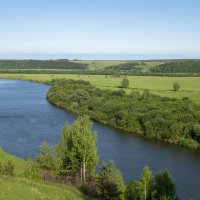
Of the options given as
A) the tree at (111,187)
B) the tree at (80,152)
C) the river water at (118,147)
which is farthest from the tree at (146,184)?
the river water at (118,147)

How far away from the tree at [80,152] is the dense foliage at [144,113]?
24678 millimetres

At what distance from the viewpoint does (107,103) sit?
233ft

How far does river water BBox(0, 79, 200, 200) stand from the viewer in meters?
36.8

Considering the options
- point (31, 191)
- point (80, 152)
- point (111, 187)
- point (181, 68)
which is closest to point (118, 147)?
point (80, 152)

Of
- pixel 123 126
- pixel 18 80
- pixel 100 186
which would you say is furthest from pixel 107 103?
pixel 18 80

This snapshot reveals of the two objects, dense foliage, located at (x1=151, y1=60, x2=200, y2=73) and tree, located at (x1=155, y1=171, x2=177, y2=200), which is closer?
tree, located at (x1=155, y1=171, x2=177, y2=200)

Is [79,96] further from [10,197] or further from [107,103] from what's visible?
[10,197]

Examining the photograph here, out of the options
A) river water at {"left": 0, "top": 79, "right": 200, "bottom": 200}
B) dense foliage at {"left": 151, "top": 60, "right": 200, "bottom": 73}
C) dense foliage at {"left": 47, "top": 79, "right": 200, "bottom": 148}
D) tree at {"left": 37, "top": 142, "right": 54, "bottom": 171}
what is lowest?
river water at {"left": 0, "top": 79, "right": 200, "bottom": 200}

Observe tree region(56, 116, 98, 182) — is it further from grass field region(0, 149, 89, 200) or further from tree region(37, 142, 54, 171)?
grass field region(0, 149, 89, 200)

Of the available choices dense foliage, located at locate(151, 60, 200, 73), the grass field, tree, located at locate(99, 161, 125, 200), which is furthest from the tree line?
dense foliage, located at locate(151, 60, 200, 73)

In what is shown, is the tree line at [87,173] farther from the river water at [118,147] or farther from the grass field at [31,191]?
the river water at [118,147]

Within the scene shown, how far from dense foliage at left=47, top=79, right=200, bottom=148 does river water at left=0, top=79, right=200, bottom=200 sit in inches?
99.1

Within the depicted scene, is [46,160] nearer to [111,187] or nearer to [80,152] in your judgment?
[80,152]

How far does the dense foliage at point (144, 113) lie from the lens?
176ft
